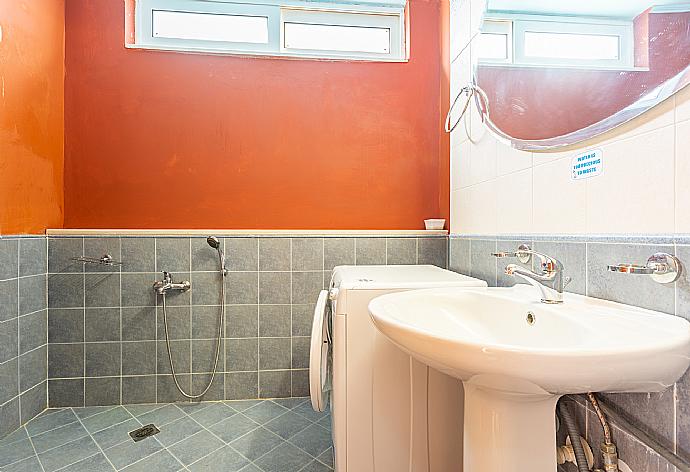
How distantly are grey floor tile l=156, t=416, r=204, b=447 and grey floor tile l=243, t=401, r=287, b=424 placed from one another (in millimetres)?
256

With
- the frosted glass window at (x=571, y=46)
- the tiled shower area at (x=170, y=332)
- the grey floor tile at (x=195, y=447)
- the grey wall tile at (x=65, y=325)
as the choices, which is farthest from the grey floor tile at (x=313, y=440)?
the frosted glass window at (x=571, y=46)

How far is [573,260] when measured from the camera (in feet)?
3.80

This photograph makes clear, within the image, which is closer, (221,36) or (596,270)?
(596,270)

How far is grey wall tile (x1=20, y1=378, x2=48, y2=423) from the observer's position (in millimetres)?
1910

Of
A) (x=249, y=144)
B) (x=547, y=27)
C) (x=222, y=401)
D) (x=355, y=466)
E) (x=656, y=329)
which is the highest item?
(x=547, y=27)

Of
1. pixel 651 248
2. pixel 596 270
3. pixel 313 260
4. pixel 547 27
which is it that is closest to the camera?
pixel 651 248

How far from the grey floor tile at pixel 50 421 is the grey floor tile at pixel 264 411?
872 mm

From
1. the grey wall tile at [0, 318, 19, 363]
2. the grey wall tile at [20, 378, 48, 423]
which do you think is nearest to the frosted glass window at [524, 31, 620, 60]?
the grey wall tile at [0, 318, 19, 363]

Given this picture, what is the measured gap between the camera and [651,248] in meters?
0.89

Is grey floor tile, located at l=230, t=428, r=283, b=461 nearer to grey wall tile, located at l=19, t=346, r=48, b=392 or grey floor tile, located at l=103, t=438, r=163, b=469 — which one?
grey floor tile, located at l=103, t=438, r=163, b=469

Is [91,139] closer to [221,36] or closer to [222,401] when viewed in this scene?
[221,36]

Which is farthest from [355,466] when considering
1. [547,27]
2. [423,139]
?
[423,139]

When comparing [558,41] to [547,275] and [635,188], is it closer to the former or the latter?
[635,188]

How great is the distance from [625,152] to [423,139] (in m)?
1.44
